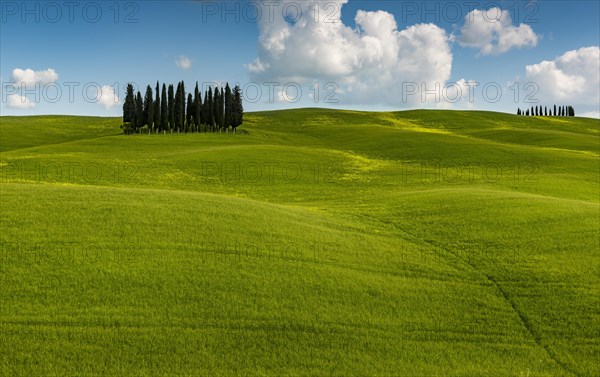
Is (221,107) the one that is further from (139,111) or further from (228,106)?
(139,111)

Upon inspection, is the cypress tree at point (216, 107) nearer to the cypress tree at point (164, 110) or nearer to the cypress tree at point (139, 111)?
the cypress tree at point (164, 110)

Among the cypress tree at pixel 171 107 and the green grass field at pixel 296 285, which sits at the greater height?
the cypress tree at pixel 171 107

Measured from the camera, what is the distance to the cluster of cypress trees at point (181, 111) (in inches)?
3807

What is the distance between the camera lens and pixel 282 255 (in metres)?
19.2

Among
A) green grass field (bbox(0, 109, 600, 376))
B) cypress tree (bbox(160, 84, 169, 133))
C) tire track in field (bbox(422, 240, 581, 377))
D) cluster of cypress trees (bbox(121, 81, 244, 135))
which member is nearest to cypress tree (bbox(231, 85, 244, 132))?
cluster of cypress trees (bbox(121, 81, 244, 135))

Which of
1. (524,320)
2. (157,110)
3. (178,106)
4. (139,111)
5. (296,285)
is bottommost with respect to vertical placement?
(524,320)

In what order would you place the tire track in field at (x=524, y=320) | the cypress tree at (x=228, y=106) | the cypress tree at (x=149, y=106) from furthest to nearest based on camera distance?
the cypress tree at (x=228, y=106), the cypress tree at (x=149, y=106), the tire track in field at (x=524, y=320)

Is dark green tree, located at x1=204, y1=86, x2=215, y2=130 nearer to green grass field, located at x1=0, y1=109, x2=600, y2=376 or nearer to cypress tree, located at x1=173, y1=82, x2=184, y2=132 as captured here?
cypress tree, located at x1=173, y1=82, x2=184, y2=132

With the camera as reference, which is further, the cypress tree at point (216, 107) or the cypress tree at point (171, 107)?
the cypress tree at point (216, 107)

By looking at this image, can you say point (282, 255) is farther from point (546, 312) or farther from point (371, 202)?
point (371, 202)

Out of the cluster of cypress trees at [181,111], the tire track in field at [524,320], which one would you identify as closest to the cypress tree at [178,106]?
the cluster of cypress trees at [181,111]

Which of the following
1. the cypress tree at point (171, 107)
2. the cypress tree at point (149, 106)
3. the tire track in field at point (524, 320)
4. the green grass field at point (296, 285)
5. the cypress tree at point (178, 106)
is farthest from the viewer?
the cypress tree at point (171, 107)

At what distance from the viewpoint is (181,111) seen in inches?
3853

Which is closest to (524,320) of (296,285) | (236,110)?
(296,285)
